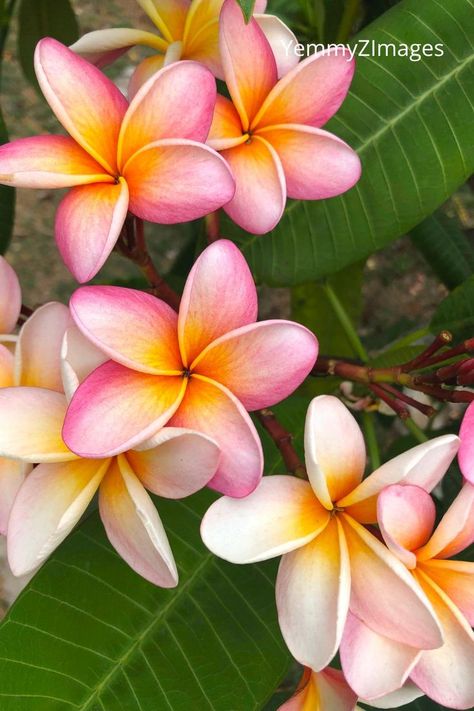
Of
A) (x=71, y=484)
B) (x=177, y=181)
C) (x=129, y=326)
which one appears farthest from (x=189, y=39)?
(x=71, y=484)

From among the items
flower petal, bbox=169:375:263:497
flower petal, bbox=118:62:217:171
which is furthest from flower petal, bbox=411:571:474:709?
flower petal, bbox=118:62:217:171

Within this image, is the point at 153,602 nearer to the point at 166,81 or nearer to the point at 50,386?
the point at 50,386

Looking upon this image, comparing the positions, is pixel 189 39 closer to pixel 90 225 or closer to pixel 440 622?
pixel 90 225

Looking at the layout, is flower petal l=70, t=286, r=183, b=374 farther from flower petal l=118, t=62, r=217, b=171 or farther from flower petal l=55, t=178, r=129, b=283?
flower petal l=118, t=62, r=217, b=171

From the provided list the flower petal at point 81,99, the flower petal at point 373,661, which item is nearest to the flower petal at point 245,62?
the flower petal at point 81,99

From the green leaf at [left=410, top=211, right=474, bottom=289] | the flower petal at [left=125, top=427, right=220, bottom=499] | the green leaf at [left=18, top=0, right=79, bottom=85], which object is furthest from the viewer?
the green leaf at [left=18, top=0, right=79, bottom=85]

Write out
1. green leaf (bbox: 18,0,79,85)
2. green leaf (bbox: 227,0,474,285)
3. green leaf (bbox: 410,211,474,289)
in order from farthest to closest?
green leaf (bbox: 18,0,79,85), green leaf (bbox: 410,211,474,289), green leaf (bbox: 227,0,474,285)

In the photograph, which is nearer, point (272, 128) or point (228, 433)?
point (228, 433)

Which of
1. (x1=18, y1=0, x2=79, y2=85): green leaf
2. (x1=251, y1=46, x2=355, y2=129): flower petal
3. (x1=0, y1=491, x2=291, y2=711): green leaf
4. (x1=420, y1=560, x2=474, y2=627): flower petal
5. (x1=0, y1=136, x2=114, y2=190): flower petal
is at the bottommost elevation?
(x1=0, y1=491, x2=291, y2=711): green leaf
